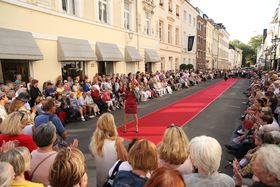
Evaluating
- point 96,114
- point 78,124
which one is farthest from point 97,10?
point 78,124

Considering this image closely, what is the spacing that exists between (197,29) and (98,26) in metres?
33.1

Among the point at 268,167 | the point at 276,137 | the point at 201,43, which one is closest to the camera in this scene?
the point at 268,167

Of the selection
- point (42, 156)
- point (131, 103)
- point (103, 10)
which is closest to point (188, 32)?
point (103, 10)

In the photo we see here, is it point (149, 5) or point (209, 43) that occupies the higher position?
point (149, 5)

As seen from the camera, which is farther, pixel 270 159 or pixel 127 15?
pixel 127 15

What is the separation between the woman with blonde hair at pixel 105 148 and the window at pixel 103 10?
1536 cm

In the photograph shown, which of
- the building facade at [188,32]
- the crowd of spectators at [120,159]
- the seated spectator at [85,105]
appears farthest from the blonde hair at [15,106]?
the building facade at [188,32]

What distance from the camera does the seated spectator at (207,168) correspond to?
265 cm

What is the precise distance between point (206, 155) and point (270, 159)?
0.59 meters

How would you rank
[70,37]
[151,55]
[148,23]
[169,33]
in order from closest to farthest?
[70,37], [151,55], [148,23], [169,33]

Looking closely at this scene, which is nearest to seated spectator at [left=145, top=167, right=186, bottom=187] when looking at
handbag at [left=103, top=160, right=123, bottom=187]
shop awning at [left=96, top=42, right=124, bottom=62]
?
handbag at [left=103, top=160, right=123, bottom=187]

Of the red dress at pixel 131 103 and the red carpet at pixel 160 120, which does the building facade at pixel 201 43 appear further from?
the red dress at pixel 131 103

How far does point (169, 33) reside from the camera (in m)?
33.4

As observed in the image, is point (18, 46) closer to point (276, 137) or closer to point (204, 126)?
point (204, 126)
